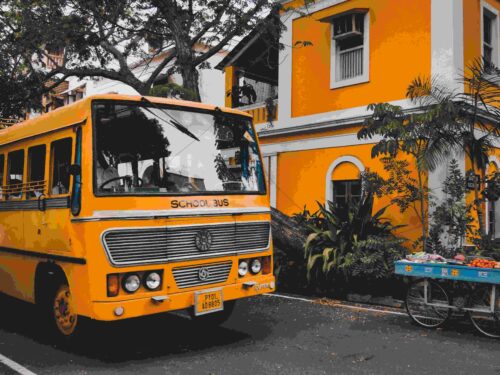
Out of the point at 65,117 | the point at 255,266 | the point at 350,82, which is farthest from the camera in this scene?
the point at 350,82

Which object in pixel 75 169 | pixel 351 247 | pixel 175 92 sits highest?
pixel 175 92

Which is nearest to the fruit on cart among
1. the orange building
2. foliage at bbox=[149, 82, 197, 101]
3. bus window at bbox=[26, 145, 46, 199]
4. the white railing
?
the orange building

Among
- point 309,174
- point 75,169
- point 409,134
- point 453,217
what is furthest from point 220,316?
point 309,174

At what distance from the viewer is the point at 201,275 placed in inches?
232

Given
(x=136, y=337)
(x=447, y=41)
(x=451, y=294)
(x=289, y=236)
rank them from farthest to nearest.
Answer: (x=447, y=41) → (x=289, y=236) → (x=451, y=294) → (x=136, y=337)

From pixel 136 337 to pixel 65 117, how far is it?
9.19 feet

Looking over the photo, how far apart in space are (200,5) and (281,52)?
134 inches

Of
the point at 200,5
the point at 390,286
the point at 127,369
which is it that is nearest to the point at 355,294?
the point at 390,286

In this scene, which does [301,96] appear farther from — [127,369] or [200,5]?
[127,369]

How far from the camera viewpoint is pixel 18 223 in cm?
676

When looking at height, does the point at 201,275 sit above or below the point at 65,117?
below

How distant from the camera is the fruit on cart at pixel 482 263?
6.73m

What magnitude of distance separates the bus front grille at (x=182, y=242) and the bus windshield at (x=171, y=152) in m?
0.41

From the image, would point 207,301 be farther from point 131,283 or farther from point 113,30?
point 113,30
